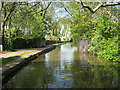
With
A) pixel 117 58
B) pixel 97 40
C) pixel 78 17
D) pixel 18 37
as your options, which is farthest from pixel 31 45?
pixel 117 58

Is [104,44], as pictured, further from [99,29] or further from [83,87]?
[83,87]

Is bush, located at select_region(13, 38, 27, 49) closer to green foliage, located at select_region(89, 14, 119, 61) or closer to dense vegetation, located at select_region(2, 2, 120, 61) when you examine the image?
dense vegetation, located at select_region(2, 2, 120, 61)

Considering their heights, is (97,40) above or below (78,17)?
below

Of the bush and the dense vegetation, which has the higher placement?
→ the dense vegetation

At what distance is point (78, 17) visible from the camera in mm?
18594


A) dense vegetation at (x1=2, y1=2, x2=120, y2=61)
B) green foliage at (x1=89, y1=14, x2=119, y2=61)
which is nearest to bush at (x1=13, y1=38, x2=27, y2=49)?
dense vegetation at (x1=2, y1=2, x2=120, y2=61)

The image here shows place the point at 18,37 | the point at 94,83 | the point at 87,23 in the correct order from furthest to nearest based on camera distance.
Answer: the point at 18,37, the point at 87,23, the point at 94,83

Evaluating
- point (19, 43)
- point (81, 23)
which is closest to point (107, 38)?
point (81, 23)

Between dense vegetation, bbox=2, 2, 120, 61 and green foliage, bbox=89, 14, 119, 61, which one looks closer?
green foliage, bbox=89, 14, 119, 61

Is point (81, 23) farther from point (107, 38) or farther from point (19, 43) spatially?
point (19, 43)

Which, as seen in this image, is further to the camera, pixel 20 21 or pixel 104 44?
pixel 20 21

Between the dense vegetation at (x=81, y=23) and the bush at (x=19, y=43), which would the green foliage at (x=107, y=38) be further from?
the bush at (x=19, y=43)

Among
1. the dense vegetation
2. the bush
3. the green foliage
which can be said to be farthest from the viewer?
the bush

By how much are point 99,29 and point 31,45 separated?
1619cm
